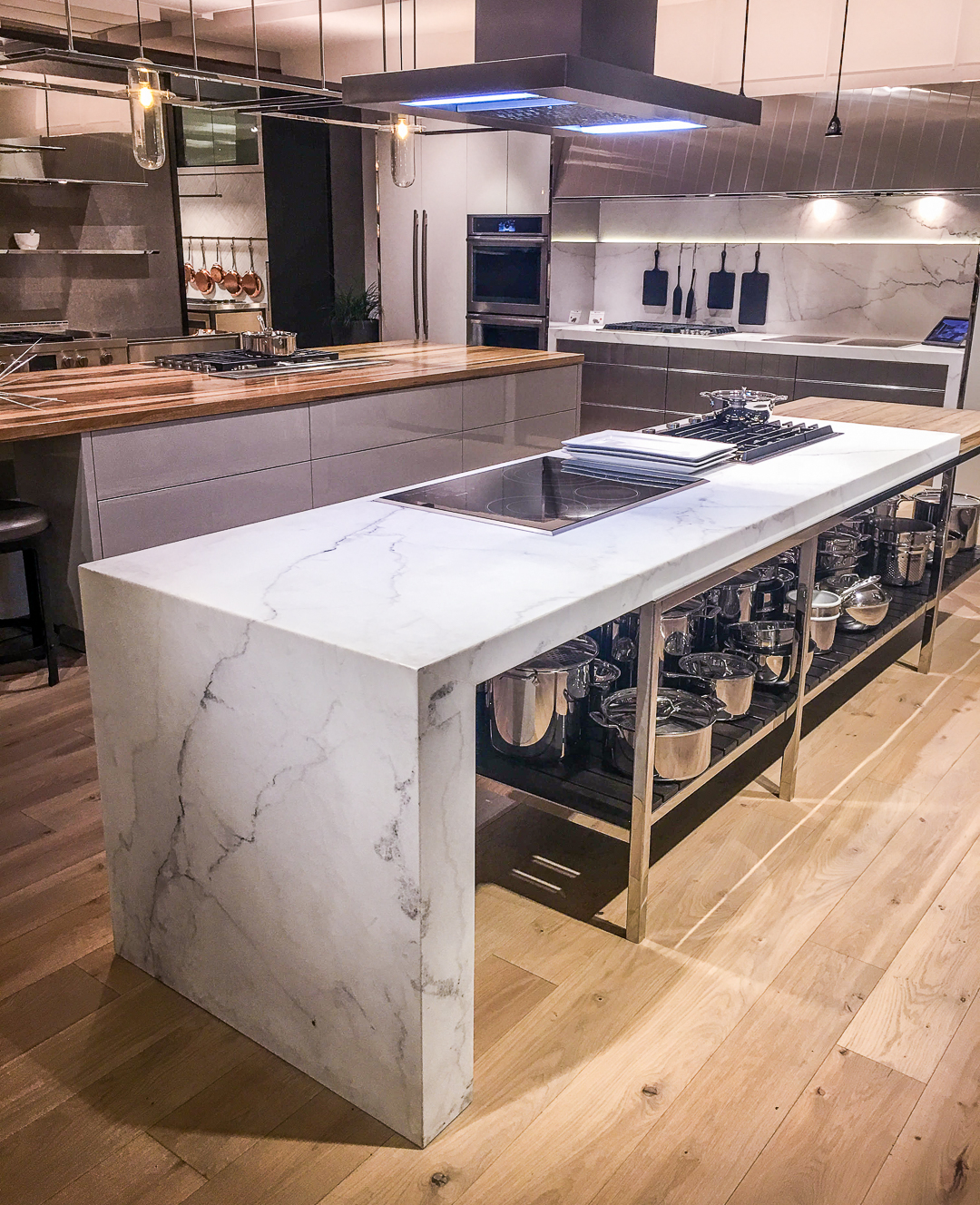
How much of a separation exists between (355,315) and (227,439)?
171 inches

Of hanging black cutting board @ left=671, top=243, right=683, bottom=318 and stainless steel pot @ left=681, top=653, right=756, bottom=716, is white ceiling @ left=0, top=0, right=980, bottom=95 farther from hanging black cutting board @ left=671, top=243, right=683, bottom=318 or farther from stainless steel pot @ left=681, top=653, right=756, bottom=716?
stainless steel pot @ left=681, top=653, right=756, bottom=716

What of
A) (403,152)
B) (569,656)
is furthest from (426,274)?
(569,656)

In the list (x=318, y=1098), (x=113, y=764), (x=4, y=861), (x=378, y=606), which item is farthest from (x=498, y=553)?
(x=4, y=861)

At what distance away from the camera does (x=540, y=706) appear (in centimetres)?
209

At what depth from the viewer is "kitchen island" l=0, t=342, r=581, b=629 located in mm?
3312

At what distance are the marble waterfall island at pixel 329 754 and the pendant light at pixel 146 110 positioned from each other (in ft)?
5.83

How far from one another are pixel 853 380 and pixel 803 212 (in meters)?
1.22

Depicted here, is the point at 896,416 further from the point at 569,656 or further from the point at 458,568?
the point at 458,568

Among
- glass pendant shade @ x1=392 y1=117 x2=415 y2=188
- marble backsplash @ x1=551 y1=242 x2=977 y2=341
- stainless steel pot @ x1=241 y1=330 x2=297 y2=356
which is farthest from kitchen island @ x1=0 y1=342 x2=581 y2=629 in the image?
marble backsplash @ x1=551 y1=242 x2=977 y2=341

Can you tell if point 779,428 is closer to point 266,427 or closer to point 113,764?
point 266,427

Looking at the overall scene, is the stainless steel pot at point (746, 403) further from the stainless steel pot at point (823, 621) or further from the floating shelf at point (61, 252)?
the floating shelf at point (61, 252)

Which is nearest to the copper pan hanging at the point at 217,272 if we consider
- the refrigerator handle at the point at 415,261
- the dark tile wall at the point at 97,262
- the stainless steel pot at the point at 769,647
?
the dark tile wall at the point at 97,262

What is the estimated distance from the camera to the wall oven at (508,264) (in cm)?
671

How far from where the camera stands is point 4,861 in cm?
238
